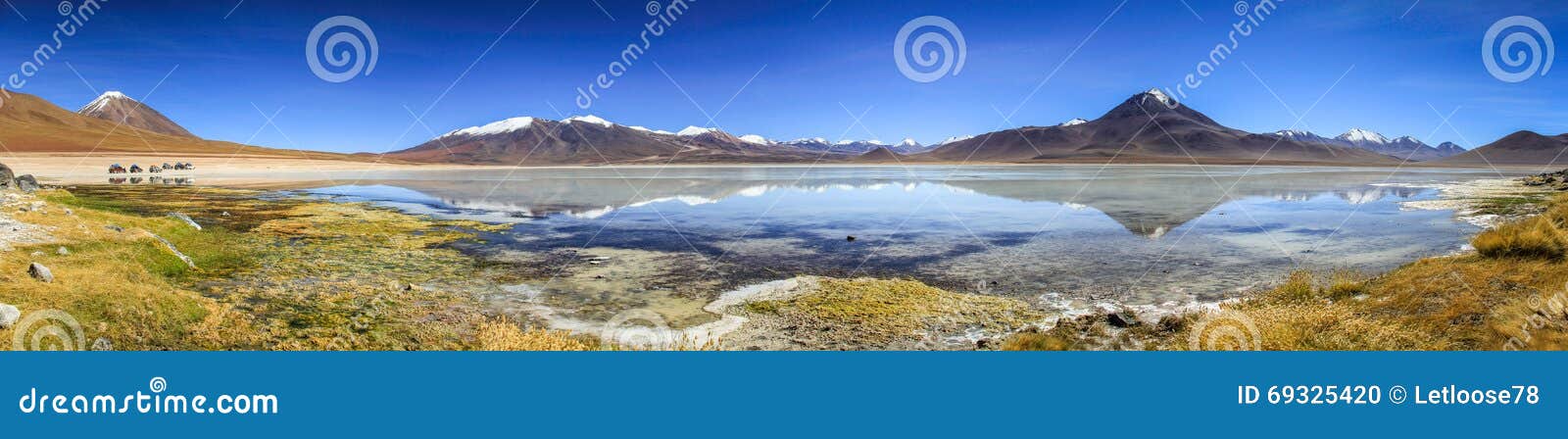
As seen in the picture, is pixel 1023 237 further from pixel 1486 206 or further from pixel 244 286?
pixel 1486 206

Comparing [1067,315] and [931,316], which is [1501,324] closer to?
[1067,315]

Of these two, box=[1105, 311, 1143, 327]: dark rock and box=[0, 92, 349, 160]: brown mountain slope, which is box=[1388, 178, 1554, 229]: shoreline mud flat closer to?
box=[1105, 311, 1143, 327]: dark rock

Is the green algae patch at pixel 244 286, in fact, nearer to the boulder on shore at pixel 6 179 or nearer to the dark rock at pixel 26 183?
the boulder on shore at pixel 6 179

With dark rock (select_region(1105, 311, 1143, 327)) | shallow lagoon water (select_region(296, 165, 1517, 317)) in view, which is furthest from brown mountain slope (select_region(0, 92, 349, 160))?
dark rock (select_region(1105, 311, 1143, 327))

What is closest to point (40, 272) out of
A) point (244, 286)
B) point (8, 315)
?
point (8, 315)

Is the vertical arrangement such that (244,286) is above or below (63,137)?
below
